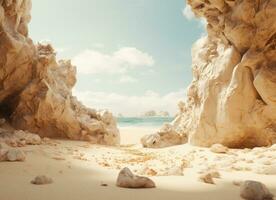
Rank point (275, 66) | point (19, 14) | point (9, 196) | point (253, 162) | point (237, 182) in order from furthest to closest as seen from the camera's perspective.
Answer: point (19, 14)
point (275, 66)
point (253, 162)
point (237, 182)
point (9, 196)

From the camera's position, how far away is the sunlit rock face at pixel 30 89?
8.37 m

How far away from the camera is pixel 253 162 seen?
202 inches

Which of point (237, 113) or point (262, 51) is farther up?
point (262, 51)

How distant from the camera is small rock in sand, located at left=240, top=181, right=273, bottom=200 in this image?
A: 8.42ft

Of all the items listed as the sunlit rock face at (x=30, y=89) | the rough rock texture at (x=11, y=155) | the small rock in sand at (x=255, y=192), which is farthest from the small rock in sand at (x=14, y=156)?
the sunlit rock face at (x=30, y=89)

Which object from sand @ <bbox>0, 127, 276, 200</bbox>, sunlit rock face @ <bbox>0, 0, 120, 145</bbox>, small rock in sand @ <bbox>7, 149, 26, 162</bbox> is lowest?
sand @ <bbox>0, 127, 276, 200</bbox>

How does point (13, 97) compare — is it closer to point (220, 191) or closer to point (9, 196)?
point (9, 196)

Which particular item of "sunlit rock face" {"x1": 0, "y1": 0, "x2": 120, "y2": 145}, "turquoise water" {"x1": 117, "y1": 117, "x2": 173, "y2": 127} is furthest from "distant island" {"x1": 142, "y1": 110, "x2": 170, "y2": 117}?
"sunlit rock face" {"x1": 0, "y1": 0, "x2": 120, "y2": 145}

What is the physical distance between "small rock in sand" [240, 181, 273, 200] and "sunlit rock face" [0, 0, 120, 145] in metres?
7.52

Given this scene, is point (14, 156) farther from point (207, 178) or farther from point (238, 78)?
point (238, 78)

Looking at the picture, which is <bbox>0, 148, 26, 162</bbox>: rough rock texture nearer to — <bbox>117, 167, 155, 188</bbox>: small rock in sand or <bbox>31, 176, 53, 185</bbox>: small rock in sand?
<bbox>31, 176, 53, 185</bbox>: small rock in sand

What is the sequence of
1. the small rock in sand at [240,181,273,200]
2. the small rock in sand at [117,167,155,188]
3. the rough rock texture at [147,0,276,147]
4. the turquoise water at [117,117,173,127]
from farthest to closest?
1. the turquoise water at [117,117,173,127]
2. the rough rock texture at [147,0,276,147]
3. the small rock in sand at [117,167,155,188]
4. the small rock in sand at [240,181,273,200]

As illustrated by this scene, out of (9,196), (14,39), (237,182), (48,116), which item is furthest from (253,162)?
(14,39)

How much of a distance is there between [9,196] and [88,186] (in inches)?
33.5
